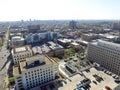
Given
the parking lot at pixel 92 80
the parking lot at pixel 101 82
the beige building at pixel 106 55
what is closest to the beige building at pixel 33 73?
the parking lot at pixel 92 80

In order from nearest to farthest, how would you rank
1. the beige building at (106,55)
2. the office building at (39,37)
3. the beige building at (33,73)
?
the beige building at (33,73)
the beige building at (106,55)
the office building at (39,37)

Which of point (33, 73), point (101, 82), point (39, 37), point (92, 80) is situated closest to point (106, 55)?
point (101, 82)

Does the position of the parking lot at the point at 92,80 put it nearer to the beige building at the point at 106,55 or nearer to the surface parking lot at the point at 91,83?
the surface parking lot at the point at 91,83

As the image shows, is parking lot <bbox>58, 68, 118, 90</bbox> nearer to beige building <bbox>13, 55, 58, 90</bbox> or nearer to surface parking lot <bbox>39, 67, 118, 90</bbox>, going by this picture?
surface parking lot <bbox>39, 67, 118, 90</bbox>

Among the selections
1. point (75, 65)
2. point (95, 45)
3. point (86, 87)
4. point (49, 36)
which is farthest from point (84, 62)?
point (49, 36)

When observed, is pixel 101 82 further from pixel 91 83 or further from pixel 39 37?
pixel 39 37

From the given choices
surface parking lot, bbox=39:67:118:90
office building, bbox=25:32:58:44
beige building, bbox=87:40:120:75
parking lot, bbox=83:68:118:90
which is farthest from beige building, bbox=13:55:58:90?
office building, bbox=25:32:58:44
